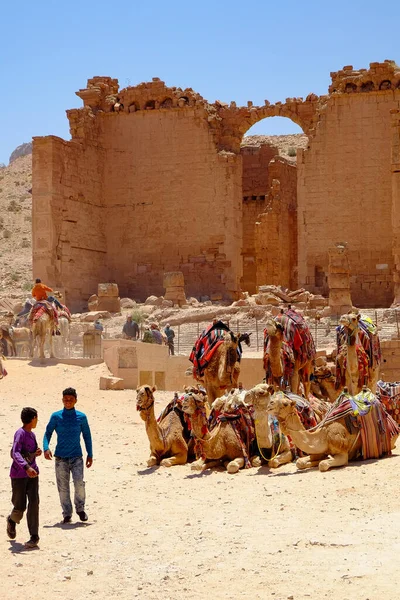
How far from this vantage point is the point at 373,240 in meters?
27.2

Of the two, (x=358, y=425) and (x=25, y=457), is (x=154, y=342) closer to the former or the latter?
(x=358, y=425)

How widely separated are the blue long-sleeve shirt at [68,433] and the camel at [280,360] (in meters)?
3.80

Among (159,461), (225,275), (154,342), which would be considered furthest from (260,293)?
(159,461)

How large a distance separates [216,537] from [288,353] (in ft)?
16.1

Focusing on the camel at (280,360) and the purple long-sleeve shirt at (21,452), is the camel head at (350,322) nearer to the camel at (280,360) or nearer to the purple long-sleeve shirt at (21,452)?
the camel at (280,360)

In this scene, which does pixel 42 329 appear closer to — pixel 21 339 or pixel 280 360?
pixel 21 339

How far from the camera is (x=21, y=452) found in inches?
315

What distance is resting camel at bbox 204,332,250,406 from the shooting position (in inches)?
489

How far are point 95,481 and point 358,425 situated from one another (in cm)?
283

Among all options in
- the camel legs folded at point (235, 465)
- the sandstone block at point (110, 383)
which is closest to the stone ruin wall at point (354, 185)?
the sandstone block at point (110, 383)

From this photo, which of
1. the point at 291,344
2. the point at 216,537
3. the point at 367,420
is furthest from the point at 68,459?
the point at 291,344

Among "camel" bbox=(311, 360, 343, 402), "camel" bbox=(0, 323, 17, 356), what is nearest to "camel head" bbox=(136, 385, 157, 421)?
"camel" bbox=(311, 360, 343, 402)

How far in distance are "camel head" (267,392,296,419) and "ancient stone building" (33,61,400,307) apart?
17.2 m

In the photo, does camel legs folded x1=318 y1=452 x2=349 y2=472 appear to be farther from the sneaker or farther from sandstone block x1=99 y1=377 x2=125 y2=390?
sandstone block x1=99 y1=377 x2=125 y2=390
